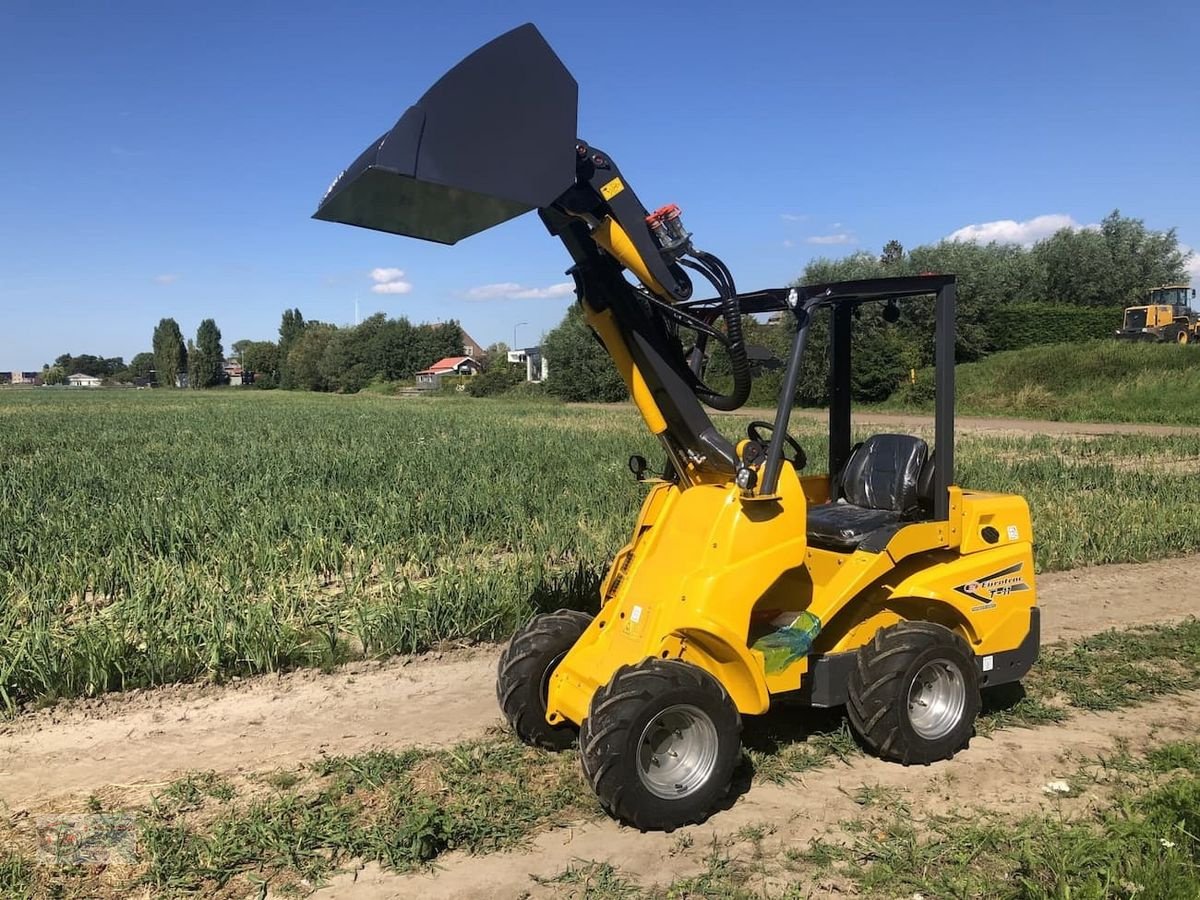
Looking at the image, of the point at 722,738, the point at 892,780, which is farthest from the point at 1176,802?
the point at 722,738

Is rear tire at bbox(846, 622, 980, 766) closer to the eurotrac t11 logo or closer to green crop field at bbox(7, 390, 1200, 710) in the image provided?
the eurotrac t11 logo

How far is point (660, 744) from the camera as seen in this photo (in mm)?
3857

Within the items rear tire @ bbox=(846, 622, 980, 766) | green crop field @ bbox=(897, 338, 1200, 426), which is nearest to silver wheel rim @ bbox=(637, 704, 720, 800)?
rear tire @ bbox=(846, 622, 980, 766)

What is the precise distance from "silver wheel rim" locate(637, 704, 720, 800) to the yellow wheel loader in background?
123 ft

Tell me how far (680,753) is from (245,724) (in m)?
2.87

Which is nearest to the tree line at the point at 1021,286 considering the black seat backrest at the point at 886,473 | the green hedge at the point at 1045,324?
the green hedge at the point at 1045,324

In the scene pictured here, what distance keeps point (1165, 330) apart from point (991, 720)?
125 feet

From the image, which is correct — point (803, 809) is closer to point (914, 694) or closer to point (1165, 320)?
point (914, 694)

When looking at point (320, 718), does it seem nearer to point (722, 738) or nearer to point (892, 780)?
point (722, 738)

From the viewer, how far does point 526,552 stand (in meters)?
8.80

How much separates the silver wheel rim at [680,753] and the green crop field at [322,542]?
2.95 meters

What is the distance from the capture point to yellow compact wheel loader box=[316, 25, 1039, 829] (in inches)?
139

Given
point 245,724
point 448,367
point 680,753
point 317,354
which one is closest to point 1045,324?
point 680,753

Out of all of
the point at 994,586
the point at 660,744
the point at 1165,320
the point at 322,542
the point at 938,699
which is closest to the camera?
the point at 660,744
